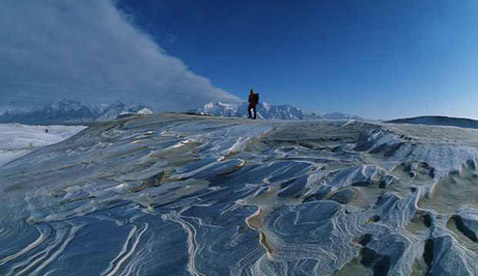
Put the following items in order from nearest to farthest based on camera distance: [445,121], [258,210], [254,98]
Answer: [258,210], [445,121], [254,98]

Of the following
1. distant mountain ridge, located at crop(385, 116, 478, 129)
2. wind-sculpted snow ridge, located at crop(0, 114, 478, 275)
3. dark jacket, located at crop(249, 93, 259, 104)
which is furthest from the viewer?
dark jacket, located at crop(249, 93, 259, 104)

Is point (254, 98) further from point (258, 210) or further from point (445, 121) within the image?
point (258, 210)

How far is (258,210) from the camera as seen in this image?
4.73 meters

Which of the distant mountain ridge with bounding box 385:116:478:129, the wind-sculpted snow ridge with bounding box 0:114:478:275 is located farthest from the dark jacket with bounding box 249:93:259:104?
the wind-sculpted snow ridge with bounding box 0:114:478:275

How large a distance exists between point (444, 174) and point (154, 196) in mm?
5463

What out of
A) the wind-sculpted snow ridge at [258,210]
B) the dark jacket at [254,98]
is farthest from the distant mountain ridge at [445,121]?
the dark jacket at [254,98]

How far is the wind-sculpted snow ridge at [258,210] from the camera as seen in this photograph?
11.4 feet

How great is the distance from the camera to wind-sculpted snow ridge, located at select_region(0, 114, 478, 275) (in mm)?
3486

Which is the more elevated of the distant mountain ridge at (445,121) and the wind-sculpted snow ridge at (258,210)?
the distant mountain ridge at (445,121)

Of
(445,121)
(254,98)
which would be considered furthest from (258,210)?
(445,121)

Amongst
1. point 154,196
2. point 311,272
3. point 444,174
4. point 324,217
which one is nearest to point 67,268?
point 154,196

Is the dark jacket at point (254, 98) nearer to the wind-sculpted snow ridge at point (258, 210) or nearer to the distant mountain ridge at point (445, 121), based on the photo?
the distant mountain ridge at point (445, 121)

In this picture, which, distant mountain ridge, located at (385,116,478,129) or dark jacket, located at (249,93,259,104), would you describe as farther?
dark jacket, located at (249,93,259,104)

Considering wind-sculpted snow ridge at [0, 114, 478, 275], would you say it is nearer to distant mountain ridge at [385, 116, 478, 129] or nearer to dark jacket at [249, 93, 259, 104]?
distant mountain ridge at [385, 116, 478, 129]
